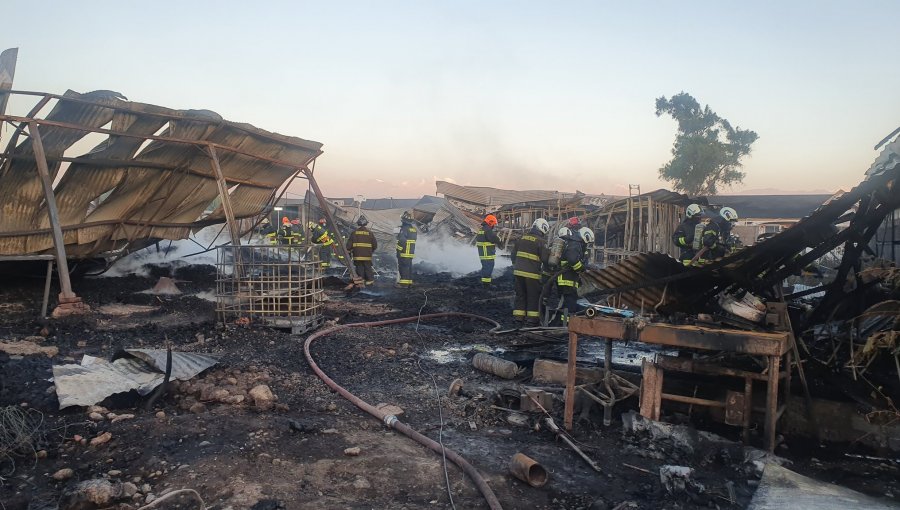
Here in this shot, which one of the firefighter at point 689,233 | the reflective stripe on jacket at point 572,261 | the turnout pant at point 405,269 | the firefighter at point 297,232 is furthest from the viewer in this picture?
the firefighter at point 297,232

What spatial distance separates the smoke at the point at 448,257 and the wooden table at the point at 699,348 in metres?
13.5

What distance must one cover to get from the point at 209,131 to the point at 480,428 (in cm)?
714

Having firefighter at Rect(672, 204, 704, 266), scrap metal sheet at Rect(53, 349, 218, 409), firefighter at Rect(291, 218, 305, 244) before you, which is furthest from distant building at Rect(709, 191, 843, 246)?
scrap metal sheet at Rect(53, 349, 218, 409)

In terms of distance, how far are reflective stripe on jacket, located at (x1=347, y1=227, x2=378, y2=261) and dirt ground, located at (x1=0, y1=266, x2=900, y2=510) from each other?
21.2 feet

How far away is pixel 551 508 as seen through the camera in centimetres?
356

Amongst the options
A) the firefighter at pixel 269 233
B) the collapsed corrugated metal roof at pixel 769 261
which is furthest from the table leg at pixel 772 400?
the firefighter at pixel 269 233

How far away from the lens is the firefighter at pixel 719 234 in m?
8.35

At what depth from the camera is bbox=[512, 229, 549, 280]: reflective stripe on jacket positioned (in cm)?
942

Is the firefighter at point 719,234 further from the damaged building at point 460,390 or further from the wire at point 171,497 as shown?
the wire at point 171,497

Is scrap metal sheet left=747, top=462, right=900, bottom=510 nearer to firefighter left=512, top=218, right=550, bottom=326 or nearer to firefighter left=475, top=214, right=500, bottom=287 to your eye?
firefighter left=512, top=218, right=550, bottom=326

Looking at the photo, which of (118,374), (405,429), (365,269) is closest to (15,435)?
(118,374)

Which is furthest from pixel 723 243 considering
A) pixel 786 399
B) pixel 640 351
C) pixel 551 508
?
pixel 551 508

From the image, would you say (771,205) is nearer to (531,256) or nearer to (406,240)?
(406,240)

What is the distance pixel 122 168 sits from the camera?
30.4ft
